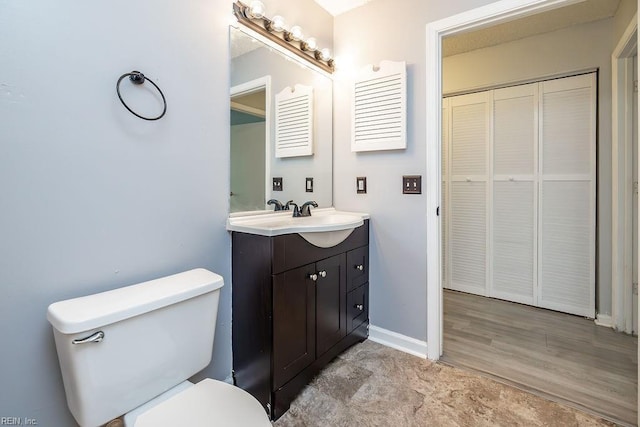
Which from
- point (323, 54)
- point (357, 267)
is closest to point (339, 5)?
point (323, 54)

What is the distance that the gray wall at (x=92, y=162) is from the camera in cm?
94

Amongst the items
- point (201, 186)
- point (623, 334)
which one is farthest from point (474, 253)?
point (201, 186)

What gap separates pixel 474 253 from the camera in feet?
9.89

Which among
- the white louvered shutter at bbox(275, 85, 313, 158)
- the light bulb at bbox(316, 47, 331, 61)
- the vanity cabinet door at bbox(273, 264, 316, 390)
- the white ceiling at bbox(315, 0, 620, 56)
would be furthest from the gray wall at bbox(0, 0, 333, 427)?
the white ceiling at bbox(315, 0, 620, 56)

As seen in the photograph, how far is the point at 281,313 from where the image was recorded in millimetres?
1404

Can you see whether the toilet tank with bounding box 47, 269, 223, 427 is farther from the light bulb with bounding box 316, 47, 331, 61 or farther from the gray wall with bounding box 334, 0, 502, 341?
the light bulb with bounding box 316, 47, 331, 61

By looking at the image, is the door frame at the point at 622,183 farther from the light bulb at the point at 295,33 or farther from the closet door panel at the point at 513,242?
the light bulb at the point at 295,33

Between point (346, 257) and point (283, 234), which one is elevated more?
point (283, 234)

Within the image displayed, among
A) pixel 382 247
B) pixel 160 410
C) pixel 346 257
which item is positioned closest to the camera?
pixel 160 410

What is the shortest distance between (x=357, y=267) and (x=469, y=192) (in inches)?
67.2

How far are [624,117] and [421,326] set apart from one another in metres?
2.07

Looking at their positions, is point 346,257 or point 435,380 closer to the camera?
point 435,380

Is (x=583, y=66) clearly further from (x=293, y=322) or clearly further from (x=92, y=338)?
(x=92, y=338)

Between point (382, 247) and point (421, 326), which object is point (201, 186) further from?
point (421, 326)
